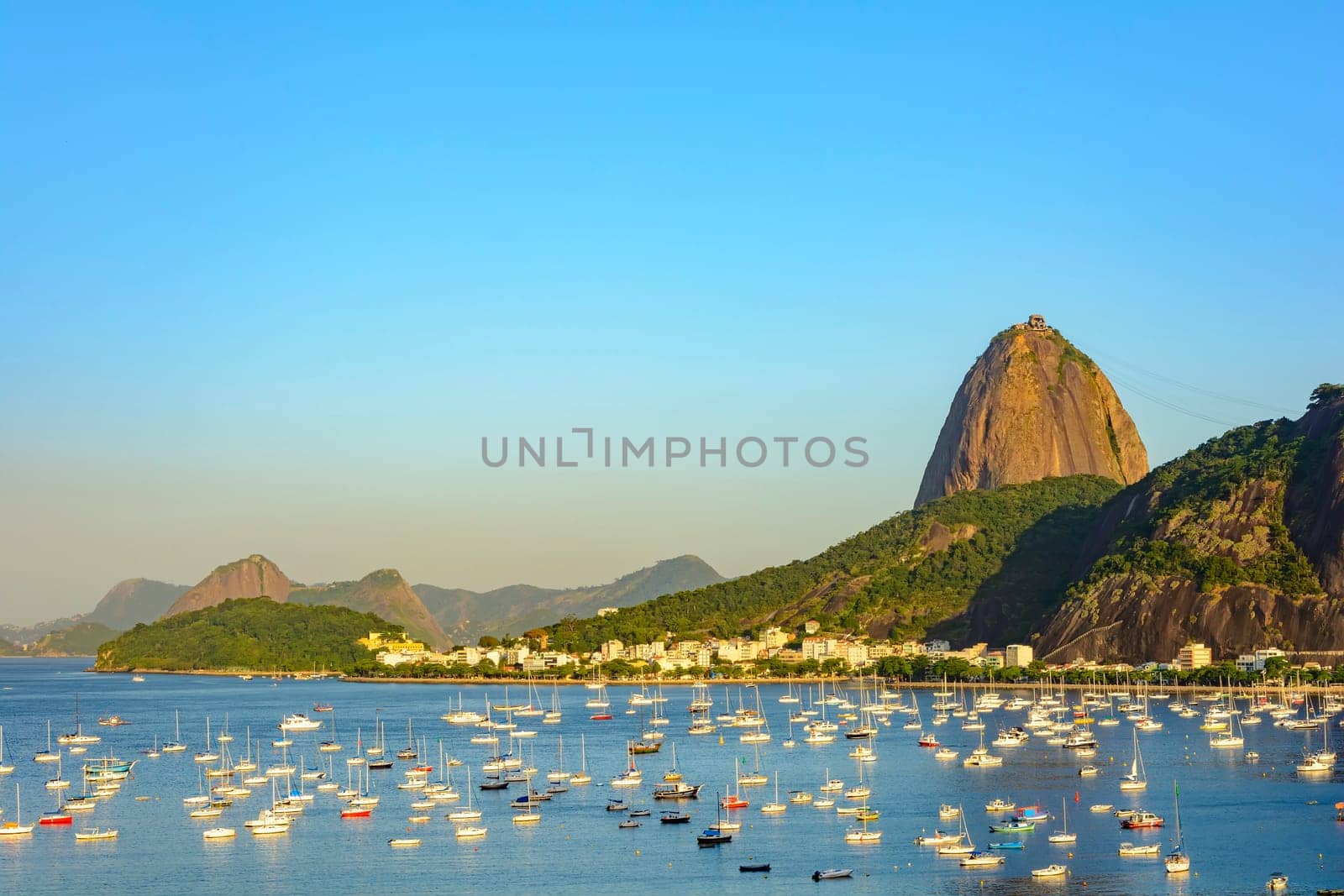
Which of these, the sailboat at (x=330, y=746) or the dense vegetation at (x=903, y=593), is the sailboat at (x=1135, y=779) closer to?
the sailboat at (x=330, y=746)

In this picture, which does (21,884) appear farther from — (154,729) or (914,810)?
(154,729)

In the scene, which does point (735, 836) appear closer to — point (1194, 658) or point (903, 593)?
point (1194, 658)

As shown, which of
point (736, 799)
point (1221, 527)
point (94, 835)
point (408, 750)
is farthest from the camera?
point (1221, 527)

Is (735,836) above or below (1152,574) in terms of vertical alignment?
below

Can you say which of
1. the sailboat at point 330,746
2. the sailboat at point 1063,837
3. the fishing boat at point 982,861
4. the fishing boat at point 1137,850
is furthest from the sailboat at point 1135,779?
the sailboat at point 330,746

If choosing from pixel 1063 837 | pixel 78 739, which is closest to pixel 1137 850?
pixel 1063 837

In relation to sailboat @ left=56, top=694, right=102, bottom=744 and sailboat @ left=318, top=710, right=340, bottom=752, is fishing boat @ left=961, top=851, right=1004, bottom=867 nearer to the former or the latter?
sailboat @ left=318, top=710, right=340, bottom=752

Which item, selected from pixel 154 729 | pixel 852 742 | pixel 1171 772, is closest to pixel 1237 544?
pixel 852 742
